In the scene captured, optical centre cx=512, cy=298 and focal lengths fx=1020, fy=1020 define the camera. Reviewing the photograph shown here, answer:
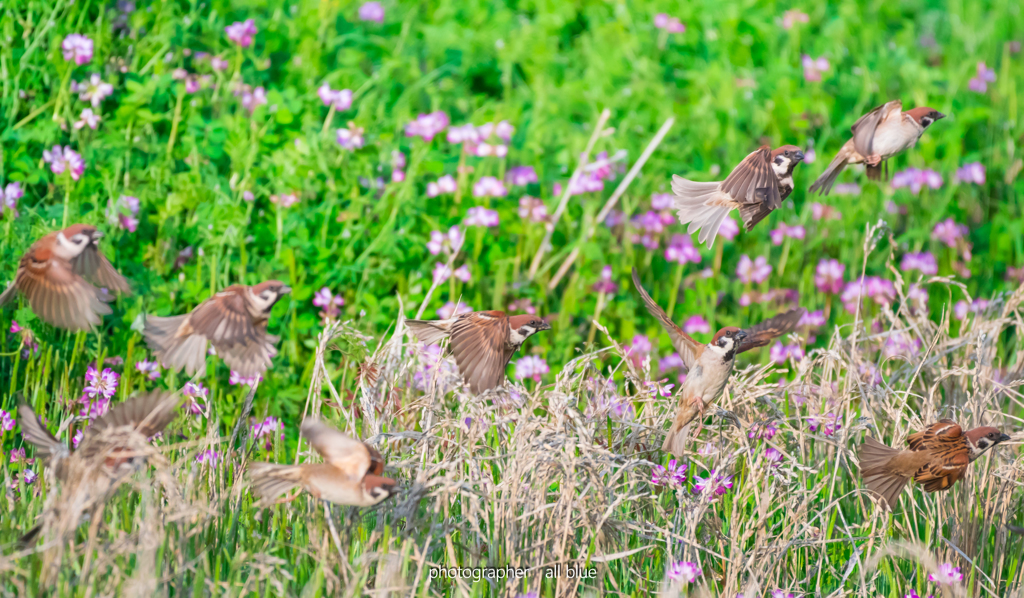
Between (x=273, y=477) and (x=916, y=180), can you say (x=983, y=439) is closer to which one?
(x=273, y=477)

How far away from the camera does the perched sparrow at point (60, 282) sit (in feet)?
8.61

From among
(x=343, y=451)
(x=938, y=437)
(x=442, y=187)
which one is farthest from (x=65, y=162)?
(x=938, y=437)

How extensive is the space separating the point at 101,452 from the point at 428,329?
4.01 feet

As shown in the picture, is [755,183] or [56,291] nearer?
[56,291]

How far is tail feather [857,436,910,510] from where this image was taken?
278 centimetres

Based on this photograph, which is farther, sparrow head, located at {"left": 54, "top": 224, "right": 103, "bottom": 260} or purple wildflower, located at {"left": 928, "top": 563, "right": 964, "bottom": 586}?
purple wildflower, located at {"left": 928, "top": 563, "right": 964, "bottom": 586}

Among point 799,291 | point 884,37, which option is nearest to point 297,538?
point 799,291

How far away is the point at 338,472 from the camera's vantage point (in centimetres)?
221

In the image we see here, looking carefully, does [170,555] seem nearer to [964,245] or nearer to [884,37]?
[964,245]

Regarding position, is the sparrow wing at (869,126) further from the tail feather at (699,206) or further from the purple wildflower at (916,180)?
the purple wildflower at (916,180)

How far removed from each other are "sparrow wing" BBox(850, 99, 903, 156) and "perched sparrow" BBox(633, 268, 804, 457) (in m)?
0.51

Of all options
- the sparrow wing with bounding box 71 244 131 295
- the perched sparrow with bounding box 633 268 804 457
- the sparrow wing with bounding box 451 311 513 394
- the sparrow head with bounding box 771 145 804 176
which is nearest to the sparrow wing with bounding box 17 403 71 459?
the sparrow wing with bounding box 71 244 131 295

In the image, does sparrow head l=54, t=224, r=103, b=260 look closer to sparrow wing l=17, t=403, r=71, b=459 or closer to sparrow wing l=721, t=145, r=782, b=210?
sparrow wing l=17, t=403, r=71, b=459

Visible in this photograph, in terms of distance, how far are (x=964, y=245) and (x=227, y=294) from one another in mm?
4200
